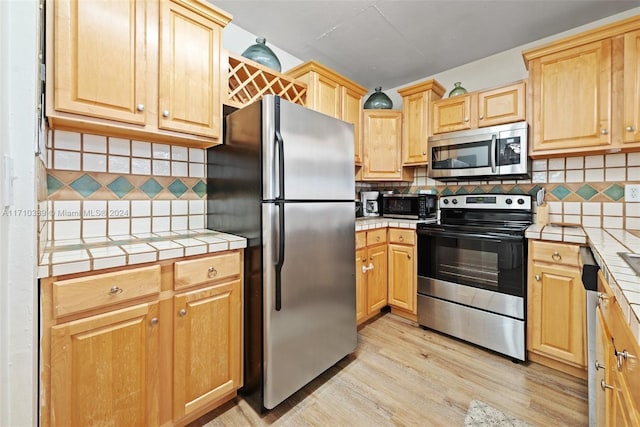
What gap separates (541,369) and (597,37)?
225 cm

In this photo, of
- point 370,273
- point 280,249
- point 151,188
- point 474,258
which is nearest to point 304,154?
point 280,249

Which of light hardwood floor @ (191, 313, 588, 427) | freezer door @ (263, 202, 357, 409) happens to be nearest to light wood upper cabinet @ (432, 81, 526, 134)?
freezer door @ (263, 202, 357, 409)

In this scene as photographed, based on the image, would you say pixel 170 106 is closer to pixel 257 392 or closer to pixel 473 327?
pixel 257 392

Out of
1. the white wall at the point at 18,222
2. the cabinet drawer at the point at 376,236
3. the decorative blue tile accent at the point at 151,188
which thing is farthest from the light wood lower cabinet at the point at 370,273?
the white wall at the point at 18,222

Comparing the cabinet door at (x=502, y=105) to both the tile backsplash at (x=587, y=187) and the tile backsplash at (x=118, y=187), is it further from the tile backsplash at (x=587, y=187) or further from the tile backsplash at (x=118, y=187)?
the tile backsplash at (x=118, y=187)

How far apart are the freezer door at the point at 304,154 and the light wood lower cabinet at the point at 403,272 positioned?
0.91m

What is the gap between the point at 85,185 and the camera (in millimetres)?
1505

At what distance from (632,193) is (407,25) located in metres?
2.06

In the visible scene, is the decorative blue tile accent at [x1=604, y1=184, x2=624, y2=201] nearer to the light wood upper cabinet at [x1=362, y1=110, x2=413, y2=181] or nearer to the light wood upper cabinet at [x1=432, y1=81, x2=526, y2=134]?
the light wood upper cabinet at [x1=432, y1=81, x2=526, y2=134]

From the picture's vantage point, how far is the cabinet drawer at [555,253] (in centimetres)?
171

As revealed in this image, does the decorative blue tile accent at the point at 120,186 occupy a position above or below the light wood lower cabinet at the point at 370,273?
above

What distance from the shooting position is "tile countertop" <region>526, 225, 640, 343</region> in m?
0.61

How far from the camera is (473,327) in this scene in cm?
209

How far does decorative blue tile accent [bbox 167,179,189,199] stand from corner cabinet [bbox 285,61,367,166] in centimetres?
117
